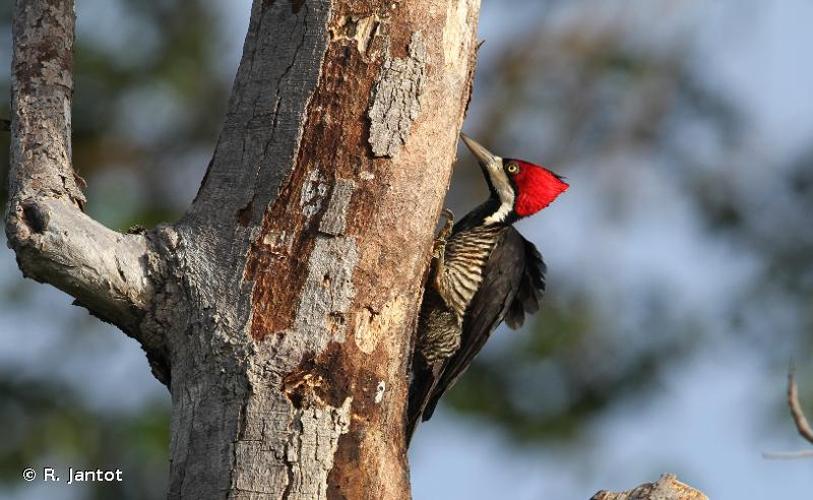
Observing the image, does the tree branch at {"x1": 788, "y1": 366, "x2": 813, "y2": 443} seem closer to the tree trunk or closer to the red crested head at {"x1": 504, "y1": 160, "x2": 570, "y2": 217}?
the tree trunk

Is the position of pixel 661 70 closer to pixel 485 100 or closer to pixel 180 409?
pixel 485 100

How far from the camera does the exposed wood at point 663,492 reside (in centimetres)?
252

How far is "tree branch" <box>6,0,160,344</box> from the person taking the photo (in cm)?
236

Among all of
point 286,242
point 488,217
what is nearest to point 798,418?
point 286,242

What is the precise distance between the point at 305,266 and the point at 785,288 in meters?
5.16

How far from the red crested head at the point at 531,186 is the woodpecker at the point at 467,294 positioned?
123mm

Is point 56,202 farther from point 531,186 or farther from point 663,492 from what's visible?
point 531,186

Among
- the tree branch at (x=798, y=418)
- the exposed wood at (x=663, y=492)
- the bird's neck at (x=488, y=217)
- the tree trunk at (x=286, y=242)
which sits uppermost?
the bird's neck at (x=488, y=217)

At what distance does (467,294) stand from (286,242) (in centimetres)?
153

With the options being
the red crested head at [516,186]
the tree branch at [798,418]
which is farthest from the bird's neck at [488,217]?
the tree branch at [798,418]

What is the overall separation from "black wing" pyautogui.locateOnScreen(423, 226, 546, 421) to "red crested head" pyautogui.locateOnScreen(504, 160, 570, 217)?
306mm

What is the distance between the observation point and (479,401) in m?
7.02

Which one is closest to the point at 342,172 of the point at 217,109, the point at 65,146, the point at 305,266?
the point at 305,266

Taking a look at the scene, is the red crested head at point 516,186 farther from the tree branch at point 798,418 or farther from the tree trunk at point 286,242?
the tree branch at point 798,418
